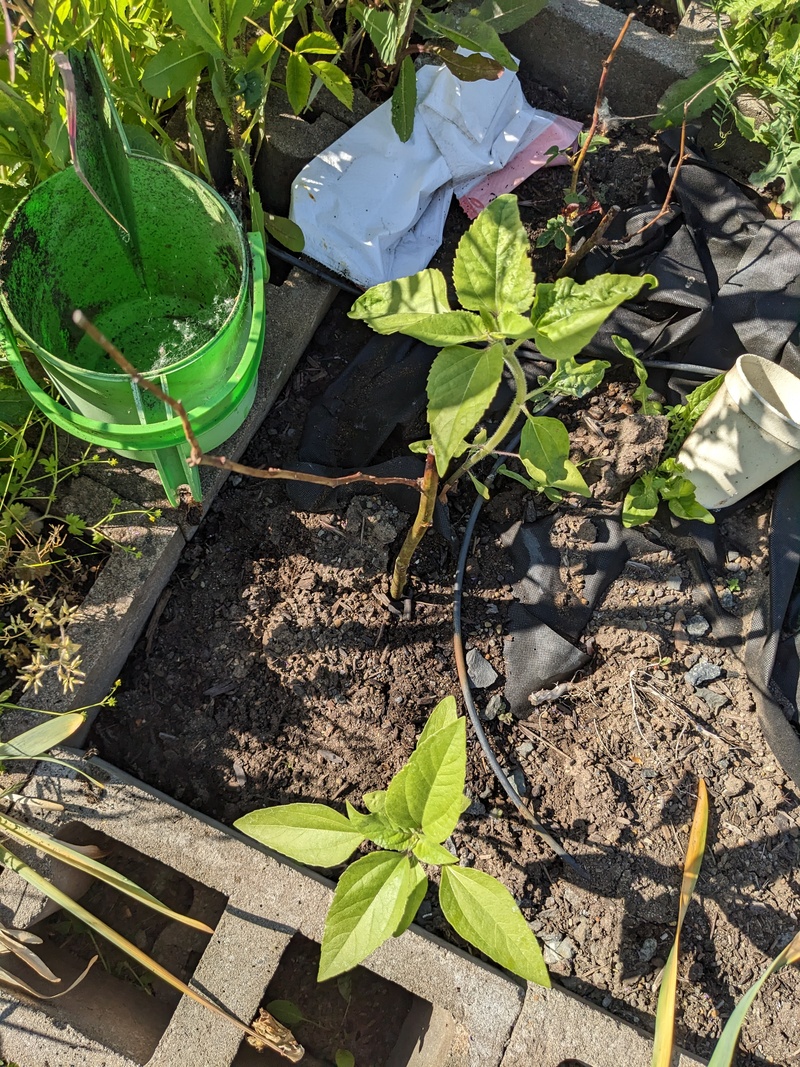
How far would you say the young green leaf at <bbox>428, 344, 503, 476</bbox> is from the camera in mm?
969

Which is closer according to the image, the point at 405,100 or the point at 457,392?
the point at 457,392

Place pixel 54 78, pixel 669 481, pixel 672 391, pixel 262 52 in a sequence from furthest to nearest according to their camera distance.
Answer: pixel 672 391 < pixel 669 481 < pixel 262 52 < pixel 54 78

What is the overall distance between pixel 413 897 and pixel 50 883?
2.27 ft

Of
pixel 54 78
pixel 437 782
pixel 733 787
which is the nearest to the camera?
pixel 437 782

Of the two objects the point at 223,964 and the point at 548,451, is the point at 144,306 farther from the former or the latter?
the point at 223,964

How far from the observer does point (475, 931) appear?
1.15 meters

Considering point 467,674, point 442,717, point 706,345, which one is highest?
point 706,345

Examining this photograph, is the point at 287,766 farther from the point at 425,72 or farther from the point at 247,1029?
the point at 425,72

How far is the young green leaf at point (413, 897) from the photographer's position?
1149mm

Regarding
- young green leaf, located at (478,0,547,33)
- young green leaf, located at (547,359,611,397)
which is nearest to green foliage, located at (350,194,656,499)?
young green leaf, located at (547,359,611,397)

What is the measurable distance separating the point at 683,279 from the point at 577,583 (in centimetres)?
87

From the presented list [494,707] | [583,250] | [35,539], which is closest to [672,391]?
[583,250]

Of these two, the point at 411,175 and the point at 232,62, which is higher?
the point at 232,62

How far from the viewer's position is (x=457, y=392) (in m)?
0.99
